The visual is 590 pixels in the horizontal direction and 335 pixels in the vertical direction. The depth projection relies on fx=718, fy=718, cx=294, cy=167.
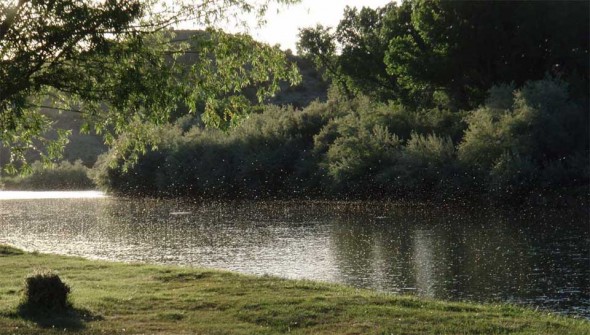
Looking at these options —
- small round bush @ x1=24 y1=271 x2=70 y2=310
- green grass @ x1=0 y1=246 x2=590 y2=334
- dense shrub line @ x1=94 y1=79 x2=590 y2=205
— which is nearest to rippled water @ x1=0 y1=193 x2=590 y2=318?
green grass @ x1=0 y1=246 x2=590 y2=334

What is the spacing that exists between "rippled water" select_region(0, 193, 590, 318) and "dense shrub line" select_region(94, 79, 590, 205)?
12.4 feet

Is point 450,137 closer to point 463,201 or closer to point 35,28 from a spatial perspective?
point 463,201

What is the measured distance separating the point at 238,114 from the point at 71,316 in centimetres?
668

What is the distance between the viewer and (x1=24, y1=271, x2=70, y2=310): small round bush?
54.7 feet

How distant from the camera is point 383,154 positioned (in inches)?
2475

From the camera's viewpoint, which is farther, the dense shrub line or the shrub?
the dense shrub line

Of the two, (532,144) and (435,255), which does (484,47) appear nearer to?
(532,144)

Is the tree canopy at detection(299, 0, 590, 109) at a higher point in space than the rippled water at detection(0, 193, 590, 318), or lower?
higher

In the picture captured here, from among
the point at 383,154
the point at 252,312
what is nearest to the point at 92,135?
the point at 383,154

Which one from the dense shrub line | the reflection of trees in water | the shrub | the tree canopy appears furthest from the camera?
the tree canopy

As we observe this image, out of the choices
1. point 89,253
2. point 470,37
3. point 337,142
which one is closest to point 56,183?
point 337,142

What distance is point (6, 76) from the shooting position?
51.0 feet

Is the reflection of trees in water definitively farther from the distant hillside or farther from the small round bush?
the distant hillside

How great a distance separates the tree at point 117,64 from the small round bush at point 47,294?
12.6 ft
